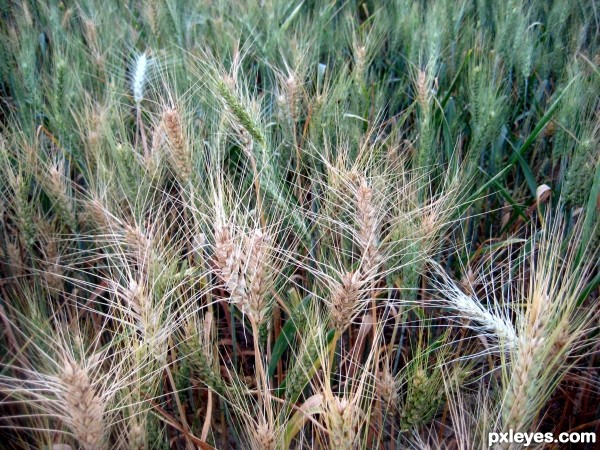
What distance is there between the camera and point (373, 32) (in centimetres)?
198

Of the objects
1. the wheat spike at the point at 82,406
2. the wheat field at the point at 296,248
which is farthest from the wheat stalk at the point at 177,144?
the wheat spike at the point at 82,406

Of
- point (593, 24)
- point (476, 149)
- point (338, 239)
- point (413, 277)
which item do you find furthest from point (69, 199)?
point (593, 24)

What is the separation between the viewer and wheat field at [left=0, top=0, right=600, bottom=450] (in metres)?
0.89

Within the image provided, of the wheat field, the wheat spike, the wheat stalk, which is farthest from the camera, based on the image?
the wheat stalk

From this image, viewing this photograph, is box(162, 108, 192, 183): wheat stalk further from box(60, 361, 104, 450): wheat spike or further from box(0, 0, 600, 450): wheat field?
box(60, 361, 104, 450): wheat spike

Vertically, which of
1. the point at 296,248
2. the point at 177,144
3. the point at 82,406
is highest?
the point at 177,144

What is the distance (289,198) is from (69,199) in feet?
1.62

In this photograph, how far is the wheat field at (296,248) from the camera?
89 centimetres

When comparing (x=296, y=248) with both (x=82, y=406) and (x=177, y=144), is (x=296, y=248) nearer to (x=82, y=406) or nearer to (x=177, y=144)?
(x=177, y=144)

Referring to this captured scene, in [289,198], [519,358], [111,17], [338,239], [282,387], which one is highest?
[111,17]

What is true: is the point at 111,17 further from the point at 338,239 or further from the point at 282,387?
the point at 282,387

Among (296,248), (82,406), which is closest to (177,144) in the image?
(296,248)

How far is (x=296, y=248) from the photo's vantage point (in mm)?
1213

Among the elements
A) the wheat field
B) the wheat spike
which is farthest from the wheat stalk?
the wheat spike
